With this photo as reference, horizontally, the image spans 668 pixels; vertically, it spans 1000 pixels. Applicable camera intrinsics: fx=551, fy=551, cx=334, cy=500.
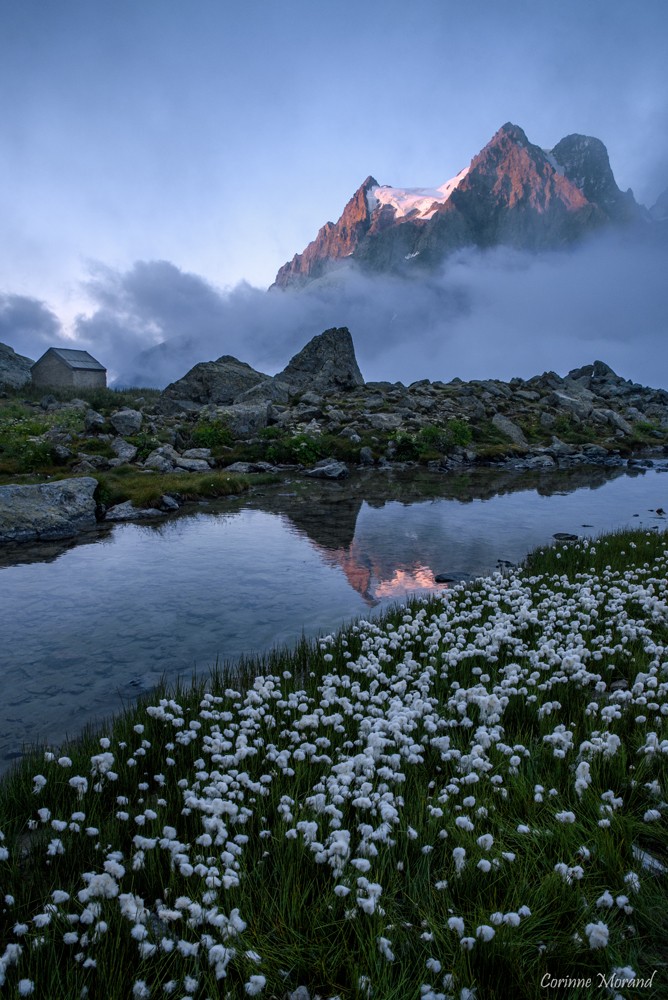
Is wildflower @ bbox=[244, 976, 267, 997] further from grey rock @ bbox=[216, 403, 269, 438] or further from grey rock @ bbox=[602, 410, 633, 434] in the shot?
grey rock @ bbox=[602, 410, 633, 434]

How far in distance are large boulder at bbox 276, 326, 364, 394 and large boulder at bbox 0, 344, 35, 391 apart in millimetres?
32392

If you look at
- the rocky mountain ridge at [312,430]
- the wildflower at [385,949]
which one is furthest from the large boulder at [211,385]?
the wildflower at [385,949]

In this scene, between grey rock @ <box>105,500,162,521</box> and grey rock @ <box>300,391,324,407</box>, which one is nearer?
grey rock @ <box>105,500,162,521</box>

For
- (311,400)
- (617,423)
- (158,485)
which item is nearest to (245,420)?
(311,400)

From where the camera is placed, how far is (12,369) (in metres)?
75.1

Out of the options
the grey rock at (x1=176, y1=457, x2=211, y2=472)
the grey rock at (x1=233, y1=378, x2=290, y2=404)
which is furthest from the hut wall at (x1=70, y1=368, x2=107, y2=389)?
the grey rock at (x1=176, y1=457, x2=211, y2=472)

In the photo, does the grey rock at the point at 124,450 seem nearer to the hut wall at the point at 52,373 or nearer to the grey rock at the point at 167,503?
the grey rock at the point at 167,503

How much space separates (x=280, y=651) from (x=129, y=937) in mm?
6174

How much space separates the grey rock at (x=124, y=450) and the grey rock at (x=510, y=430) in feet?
111

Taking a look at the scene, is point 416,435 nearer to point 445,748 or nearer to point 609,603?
point 609,603

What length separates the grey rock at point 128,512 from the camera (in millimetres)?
21922

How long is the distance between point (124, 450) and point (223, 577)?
850 inches

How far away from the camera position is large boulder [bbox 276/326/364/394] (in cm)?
7007

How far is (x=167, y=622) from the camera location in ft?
38.0
